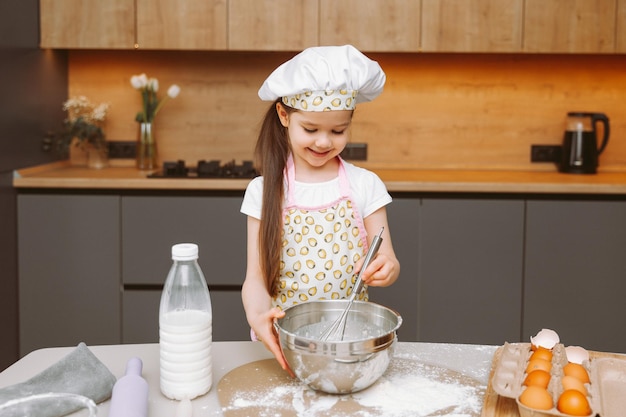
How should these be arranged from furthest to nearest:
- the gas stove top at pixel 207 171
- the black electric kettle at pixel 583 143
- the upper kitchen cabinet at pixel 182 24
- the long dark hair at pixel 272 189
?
1. the black electric kettle at pixel 583 143
2. the upper kitchen cabinet at pixel 182 24
3. the gas stove top at pixel 207 171
4. the long dark hair at pixel 272 189

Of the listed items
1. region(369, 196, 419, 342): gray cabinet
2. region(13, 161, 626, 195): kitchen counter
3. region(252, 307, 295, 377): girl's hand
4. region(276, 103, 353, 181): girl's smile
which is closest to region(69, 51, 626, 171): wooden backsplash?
region(13, 161, 626, 195): kitchen counter

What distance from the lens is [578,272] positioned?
2559 mm

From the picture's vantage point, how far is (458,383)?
1.03 meters

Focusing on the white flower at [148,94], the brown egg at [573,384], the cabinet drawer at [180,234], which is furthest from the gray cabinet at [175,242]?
the brown egg at [573,384]

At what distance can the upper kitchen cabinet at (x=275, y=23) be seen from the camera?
107 inches

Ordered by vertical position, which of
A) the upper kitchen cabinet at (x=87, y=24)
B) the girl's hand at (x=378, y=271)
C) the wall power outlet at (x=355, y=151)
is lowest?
the girl's hand at (x=378, y=271)

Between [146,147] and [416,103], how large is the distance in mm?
1165

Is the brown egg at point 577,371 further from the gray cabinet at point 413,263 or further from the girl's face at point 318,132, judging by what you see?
the gray cabinet at point 413,263

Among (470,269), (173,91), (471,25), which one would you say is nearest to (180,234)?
(173,91)

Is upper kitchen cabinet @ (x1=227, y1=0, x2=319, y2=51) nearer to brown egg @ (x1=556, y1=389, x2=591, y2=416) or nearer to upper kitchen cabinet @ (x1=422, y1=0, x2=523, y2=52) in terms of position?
upper kitchen cabinet @ (x1=422, y1=0, x2=523, y2=52)

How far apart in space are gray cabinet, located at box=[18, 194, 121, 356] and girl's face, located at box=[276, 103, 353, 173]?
1.40 meters

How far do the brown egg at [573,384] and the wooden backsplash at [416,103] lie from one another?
2190 millimetres

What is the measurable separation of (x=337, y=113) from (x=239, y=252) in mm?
1379

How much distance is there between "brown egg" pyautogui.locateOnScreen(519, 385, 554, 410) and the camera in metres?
0.83
